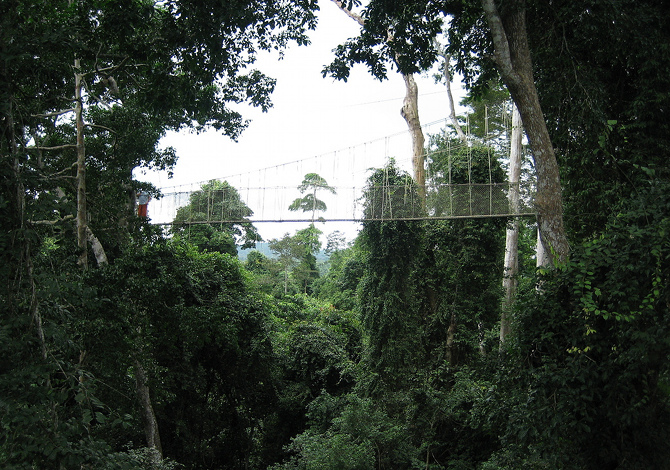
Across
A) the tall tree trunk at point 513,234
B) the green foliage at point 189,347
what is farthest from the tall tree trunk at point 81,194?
the tall tree trunk at point 513,234

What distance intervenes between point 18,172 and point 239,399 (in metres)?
7.78

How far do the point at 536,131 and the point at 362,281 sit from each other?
6039mm

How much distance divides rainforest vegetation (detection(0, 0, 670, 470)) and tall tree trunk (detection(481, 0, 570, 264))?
23mm

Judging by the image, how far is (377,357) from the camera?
10352 mm

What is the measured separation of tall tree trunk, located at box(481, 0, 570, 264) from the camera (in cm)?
528

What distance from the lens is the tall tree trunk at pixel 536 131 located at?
17.3ft

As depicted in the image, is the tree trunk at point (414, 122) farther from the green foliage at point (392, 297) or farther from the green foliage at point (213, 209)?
the green foliage at point (213, 209)

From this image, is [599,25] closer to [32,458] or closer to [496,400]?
[496,400]

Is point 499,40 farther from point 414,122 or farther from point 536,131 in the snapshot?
point 414,122

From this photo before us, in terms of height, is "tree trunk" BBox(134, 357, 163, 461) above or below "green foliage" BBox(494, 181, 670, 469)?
below

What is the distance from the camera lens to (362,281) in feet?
35.8

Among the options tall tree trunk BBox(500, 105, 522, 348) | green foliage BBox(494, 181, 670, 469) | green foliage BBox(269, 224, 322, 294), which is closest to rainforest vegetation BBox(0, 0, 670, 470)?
green foliage BBox(494, 181, 670, 469)

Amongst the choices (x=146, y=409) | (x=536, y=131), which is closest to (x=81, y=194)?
(x=146, y=409)

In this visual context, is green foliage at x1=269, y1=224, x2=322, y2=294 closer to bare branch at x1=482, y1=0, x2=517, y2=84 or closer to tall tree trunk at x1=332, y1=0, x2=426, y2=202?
tall tree trunk at x1=332, y1=0, x2=426, y2=202
